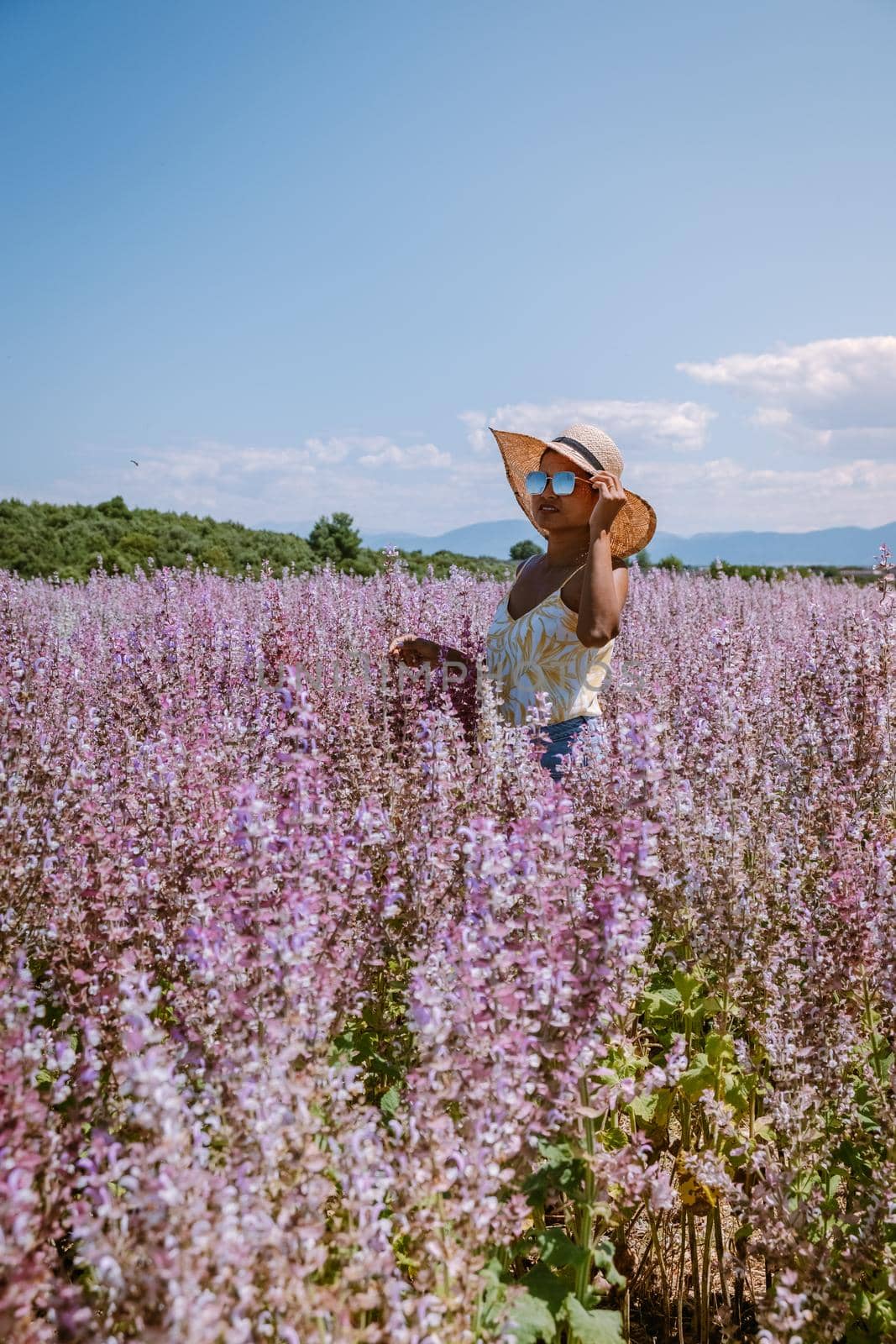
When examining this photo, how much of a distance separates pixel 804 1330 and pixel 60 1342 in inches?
62.1

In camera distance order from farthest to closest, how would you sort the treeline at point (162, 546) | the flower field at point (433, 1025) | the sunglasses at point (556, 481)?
the treeline at point (162, 546), the sunglasses at point (556, 481), the flower field at point (433, 1025)

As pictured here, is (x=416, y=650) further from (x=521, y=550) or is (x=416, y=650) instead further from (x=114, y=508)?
(x=114, y=508)

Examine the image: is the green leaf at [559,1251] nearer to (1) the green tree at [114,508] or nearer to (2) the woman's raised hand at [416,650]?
(2) the woman's raised hand at [416,650]

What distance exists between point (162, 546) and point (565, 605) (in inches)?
575

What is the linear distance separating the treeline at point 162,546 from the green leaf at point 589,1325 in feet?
42.3

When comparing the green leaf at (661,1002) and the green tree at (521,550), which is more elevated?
the green tree at (521,550)

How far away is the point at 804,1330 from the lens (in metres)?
1.97

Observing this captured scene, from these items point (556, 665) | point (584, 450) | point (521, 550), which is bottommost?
point (556, 665)

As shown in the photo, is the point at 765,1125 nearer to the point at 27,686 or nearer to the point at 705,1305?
the point at 705,1305

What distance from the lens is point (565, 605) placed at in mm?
4246

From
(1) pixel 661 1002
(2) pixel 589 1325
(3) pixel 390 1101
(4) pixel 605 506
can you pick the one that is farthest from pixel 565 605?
(2) pixel 589 1325

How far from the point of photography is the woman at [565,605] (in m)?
3.92

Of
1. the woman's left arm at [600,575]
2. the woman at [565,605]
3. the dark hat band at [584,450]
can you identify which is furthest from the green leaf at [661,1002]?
the dark hat band at [584,450]

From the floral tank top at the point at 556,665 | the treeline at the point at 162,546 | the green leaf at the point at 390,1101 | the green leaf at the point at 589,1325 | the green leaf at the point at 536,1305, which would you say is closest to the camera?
the green leaf at the point at 536,1305
